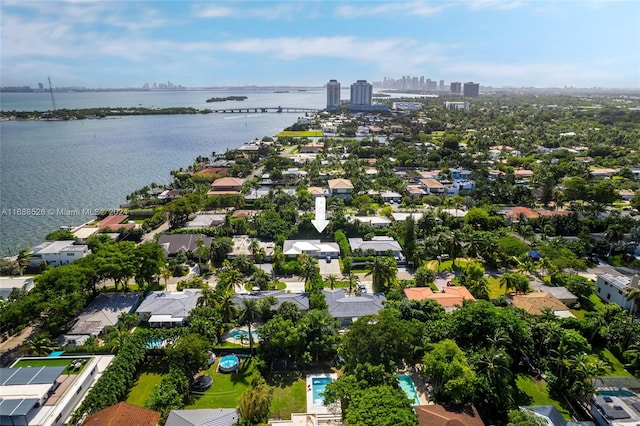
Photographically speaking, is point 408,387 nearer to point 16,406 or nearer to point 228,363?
point 228,363

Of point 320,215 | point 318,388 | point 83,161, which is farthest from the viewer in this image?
point 83,161

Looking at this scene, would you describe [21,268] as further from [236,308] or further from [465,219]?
[465,219]

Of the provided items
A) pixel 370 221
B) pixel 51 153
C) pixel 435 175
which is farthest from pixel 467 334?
pixel 51 153

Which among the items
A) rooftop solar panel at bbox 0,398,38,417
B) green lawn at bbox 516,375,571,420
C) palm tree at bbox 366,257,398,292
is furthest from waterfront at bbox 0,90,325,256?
green lawn at bbox 516,375,571,420

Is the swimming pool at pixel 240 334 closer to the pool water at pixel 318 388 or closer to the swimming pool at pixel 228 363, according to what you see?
the swimming pool at pixel 228 363

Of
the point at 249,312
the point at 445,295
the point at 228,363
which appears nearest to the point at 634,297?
the point at 445,295
